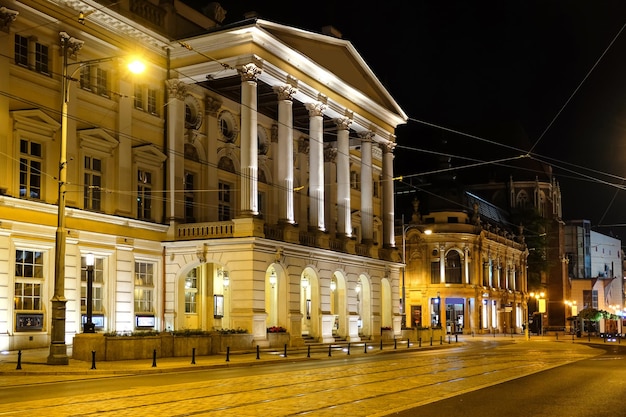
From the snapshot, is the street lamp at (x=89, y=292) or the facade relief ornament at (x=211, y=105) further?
the facade relief ornament at (x=211, y=105)

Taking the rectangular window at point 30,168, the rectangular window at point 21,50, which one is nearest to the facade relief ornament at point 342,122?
the rectangular window at point 30,168

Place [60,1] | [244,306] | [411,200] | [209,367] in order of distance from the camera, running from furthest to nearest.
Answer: [411,200], [244,306], [60,1], [209,367]

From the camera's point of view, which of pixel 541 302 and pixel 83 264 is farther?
pixel 541 302

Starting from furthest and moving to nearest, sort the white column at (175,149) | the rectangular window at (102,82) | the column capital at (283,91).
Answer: the column capital at (283,91)
the white column at (175,149)
the rectangular window at (102,82)

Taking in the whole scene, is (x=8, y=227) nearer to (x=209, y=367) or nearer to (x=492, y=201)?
(x=209, y=367)

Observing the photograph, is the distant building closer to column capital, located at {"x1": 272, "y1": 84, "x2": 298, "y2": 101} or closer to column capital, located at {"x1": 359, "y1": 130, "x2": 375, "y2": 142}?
column capital, located at {"x1": 359, "y1": 130, "x2": 375, "y2": 142}

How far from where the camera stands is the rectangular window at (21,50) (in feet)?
122

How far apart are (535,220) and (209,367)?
91.7m

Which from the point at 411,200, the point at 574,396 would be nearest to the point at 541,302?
the point at 411,200

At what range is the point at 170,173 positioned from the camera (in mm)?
46156

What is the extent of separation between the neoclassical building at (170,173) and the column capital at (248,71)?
0.25 ft

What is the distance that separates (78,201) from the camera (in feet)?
131

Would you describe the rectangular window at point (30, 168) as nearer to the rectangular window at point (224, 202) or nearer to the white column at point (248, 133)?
the white column at point (248, 133)

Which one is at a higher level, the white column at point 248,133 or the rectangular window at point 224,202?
the white column at point 248,133
